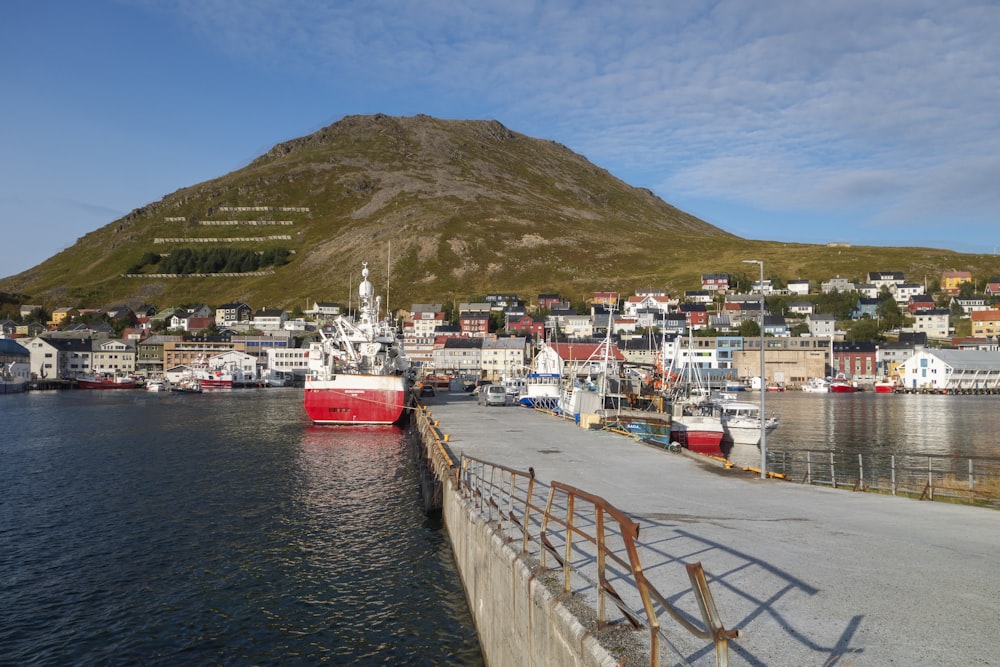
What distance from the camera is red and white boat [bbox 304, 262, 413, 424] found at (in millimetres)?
56688

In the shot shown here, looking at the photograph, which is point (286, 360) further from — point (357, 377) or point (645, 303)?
point (357, 377)

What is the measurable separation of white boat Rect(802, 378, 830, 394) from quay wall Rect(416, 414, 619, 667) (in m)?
127

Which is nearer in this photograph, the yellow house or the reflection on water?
the reflection on water

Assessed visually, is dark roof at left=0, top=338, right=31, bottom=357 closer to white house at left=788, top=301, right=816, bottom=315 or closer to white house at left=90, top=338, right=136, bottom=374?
white house at left=90, top=338, right=136, bottom=374

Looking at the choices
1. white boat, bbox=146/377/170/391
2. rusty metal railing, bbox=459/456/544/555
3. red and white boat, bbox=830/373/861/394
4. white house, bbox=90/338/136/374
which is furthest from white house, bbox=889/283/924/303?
rusty metal railing, bbox=459/456/544/555

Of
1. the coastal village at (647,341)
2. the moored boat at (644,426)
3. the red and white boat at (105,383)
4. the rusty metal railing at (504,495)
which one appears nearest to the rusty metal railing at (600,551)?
the rusty metal railing at (504,495)

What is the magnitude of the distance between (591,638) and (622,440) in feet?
82.3

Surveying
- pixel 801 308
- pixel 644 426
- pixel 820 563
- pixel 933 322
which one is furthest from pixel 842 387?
pixel 820 563

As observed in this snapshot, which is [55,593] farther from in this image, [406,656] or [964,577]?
[964,577]

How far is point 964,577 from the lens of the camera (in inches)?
385

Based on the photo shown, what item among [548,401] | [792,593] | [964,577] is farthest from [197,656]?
[548,401]

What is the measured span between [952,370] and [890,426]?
255 feet

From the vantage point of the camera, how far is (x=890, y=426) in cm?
6606

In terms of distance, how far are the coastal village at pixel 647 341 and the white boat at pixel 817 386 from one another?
5.68 metres
